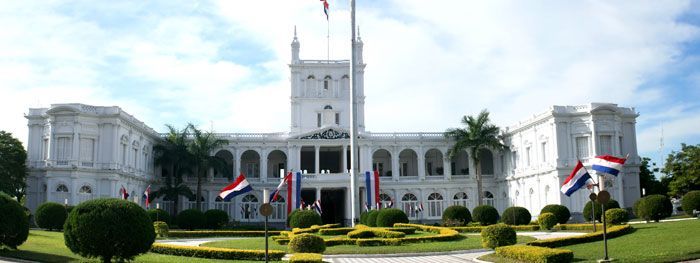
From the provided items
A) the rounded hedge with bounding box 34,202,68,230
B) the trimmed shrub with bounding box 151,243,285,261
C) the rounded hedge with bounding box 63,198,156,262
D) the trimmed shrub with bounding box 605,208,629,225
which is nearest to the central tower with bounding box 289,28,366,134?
the rounded hedge with bounding box 34,202,68,230

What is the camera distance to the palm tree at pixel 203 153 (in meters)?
65.4

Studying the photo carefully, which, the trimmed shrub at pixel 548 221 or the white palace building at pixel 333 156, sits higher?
the white palace building at pixel 333 156

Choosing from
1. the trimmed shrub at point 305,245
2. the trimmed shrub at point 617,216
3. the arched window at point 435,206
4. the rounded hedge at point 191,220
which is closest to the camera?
the trimmed shrub at point 305,245

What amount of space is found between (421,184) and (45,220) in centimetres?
3999

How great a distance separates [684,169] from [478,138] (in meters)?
18.8

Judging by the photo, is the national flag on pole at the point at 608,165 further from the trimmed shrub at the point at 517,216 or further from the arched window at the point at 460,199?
the arched window at the point at 460,199

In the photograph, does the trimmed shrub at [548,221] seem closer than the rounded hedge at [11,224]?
No

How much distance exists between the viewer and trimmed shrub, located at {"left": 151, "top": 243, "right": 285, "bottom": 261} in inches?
992

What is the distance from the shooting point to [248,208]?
71.3 m

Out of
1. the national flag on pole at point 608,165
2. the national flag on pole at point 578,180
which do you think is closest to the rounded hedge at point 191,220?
the national flag on pole at point 578,180

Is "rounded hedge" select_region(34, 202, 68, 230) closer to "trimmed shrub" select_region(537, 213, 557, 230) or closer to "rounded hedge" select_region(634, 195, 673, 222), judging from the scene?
"trimmed shrub" select_region(537, 213, 557, 230)

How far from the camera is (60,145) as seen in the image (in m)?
54.0

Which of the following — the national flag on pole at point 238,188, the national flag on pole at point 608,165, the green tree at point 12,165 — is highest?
the green tree at point 12,165

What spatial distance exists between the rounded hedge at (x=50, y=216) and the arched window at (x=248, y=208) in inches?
1106
